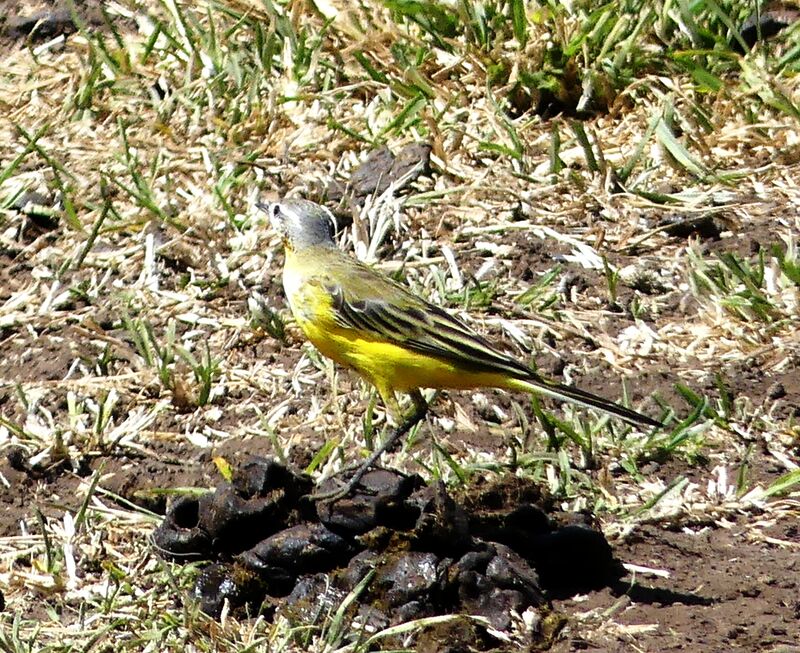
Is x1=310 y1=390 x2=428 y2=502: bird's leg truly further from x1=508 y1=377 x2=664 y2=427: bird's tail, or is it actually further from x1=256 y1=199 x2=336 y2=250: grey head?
x1=256 y1=199 x2=336 y2=250: grey head

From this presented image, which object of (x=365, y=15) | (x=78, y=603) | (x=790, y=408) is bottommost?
(x=790, y=408)

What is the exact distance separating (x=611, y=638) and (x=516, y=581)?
0.37m

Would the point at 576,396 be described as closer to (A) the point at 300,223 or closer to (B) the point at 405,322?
(B) the point at 405,322

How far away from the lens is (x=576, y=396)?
5195mm

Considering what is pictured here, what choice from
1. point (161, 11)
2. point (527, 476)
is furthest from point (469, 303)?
point (161, 11)

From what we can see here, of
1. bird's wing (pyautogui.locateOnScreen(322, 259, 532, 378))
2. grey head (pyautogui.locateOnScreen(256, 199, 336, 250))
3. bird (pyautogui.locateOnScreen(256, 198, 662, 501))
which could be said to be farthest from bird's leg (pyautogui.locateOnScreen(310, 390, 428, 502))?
grey head (pyautogui.locateOnScreen(256, 199, 336, 250))

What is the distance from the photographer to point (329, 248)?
6398mm

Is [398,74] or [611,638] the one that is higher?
[398,74]

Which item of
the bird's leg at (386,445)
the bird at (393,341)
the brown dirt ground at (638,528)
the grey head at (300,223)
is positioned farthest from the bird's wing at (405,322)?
the brown dirt ground at (638,528)

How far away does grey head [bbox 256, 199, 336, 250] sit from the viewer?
21.0 ft

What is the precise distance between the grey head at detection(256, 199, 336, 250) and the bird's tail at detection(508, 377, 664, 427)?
1.42 m

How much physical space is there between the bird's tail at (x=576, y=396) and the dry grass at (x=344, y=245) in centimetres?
44

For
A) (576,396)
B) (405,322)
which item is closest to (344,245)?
(405,322)

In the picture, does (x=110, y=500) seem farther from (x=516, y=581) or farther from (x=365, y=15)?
(x=365, y=15)
